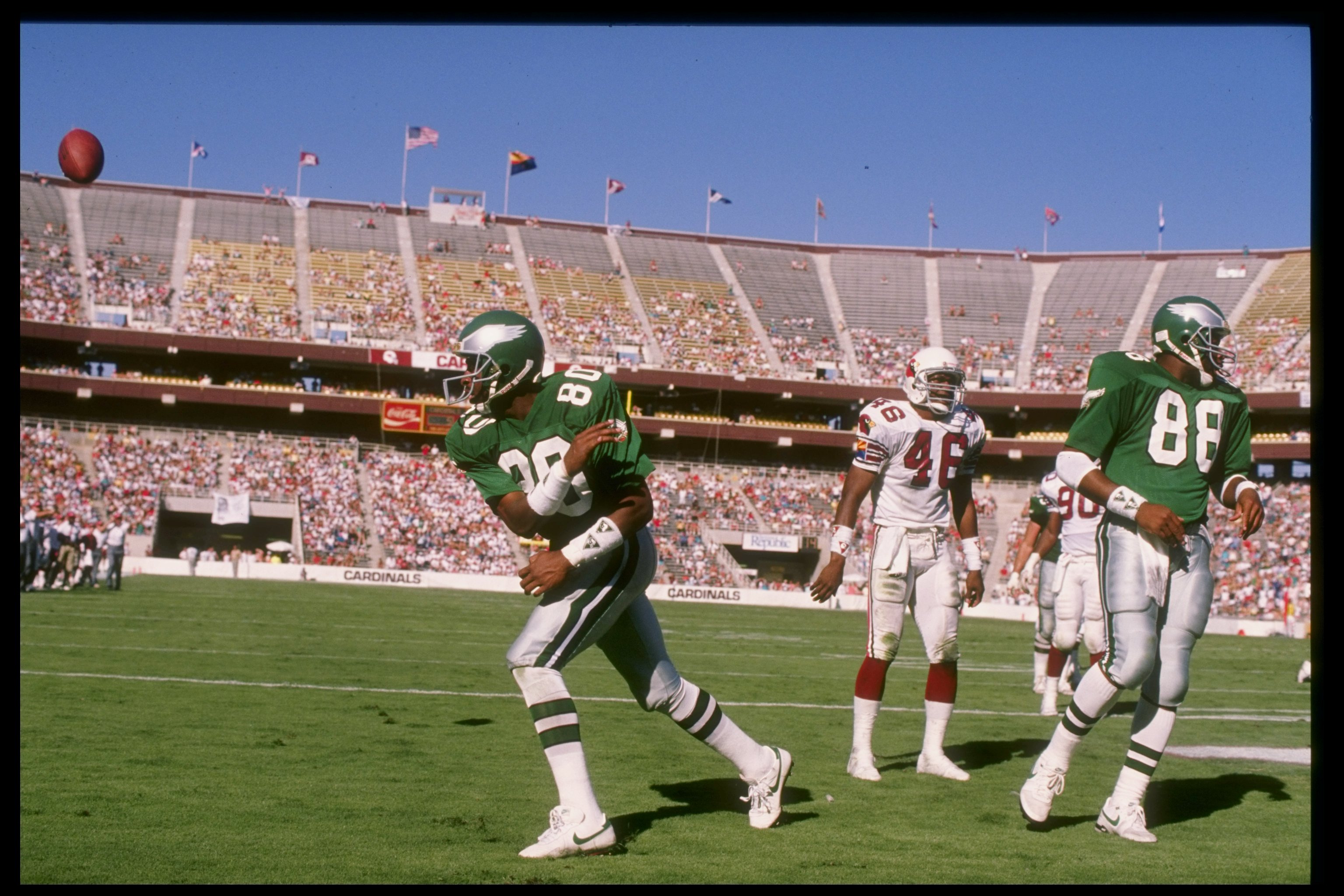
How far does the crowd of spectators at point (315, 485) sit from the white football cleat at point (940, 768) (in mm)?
33811

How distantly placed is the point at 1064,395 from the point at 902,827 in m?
42.8

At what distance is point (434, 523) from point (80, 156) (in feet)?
117

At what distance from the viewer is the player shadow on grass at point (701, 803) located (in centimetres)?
579

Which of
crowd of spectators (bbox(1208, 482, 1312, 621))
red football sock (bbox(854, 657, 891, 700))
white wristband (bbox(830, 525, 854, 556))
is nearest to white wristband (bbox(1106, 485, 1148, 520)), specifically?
white wristband (bbox(830, 525, 854, 556))

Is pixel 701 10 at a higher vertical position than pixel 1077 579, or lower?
higher

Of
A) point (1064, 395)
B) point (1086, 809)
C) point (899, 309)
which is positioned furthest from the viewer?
point (899, 309)

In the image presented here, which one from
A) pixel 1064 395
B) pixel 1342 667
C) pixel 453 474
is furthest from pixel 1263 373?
pixel 1342 667

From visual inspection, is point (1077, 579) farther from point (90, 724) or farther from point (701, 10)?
point (701, 10)

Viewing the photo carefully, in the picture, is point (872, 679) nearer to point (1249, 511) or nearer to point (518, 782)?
point (518, 782)

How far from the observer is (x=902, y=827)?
5.80 metres

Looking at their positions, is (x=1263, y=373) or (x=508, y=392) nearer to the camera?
(x=508, y=392)

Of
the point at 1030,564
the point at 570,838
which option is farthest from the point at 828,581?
the point at 1030,564

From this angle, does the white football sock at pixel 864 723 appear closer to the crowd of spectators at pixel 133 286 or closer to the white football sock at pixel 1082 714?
the white football sock at pixel 1082 714

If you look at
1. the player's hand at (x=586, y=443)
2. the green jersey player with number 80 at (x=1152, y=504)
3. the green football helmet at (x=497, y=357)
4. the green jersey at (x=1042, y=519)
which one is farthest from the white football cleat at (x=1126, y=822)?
the green jersey at (x=1042, y=519)
